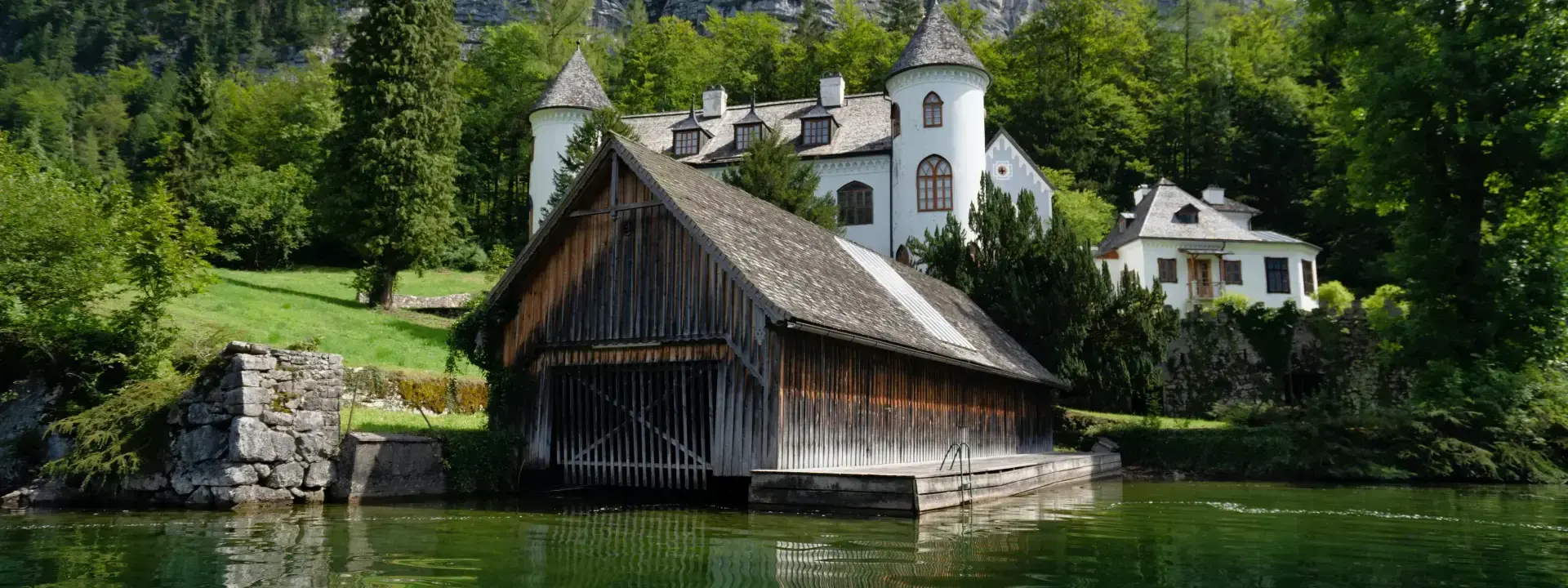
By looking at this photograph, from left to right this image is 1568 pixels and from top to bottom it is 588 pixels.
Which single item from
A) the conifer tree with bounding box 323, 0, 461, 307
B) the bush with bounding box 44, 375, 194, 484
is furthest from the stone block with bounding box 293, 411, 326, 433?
the conifer tree with bounding box 323, 0, 461, 307

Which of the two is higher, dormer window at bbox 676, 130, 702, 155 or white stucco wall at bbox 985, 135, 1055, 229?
dormer window at bbox 676, 130, 702, 155

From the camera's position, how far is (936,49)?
40344mm

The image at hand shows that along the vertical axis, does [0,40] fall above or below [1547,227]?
above

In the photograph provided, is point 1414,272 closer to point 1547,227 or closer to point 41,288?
point 1547,227

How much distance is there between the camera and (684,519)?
12.6 meters

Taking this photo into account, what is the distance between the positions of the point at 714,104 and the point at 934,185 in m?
14.0

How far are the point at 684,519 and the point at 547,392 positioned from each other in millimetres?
4986

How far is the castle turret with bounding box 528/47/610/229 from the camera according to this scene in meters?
44.2

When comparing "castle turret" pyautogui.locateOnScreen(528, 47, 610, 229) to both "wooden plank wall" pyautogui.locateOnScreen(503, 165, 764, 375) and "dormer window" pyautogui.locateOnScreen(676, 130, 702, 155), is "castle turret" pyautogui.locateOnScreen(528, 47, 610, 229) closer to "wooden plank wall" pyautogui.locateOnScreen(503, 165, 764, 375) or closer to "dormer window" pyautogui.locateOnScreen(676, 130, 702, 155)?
"dormer window" pyautogui.locateOnScreen(676, 130, 702, 155)

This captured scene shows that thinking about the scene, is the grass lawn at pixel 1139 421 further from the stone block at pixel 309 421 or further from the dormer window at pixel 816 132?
the stone block at pixel 309 421

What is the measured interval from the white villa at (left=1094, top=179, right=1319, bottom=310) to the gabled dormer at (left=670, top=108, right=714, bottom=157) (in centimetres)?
1972

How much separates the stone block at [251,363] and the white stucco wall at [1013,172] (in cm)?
3558

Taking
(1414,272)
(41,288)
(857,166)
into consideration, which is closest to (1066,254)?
(1414,272)

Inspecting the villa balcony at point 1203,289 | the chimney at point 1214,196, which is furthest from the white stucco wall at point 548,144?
the chimney at point 1214,196
